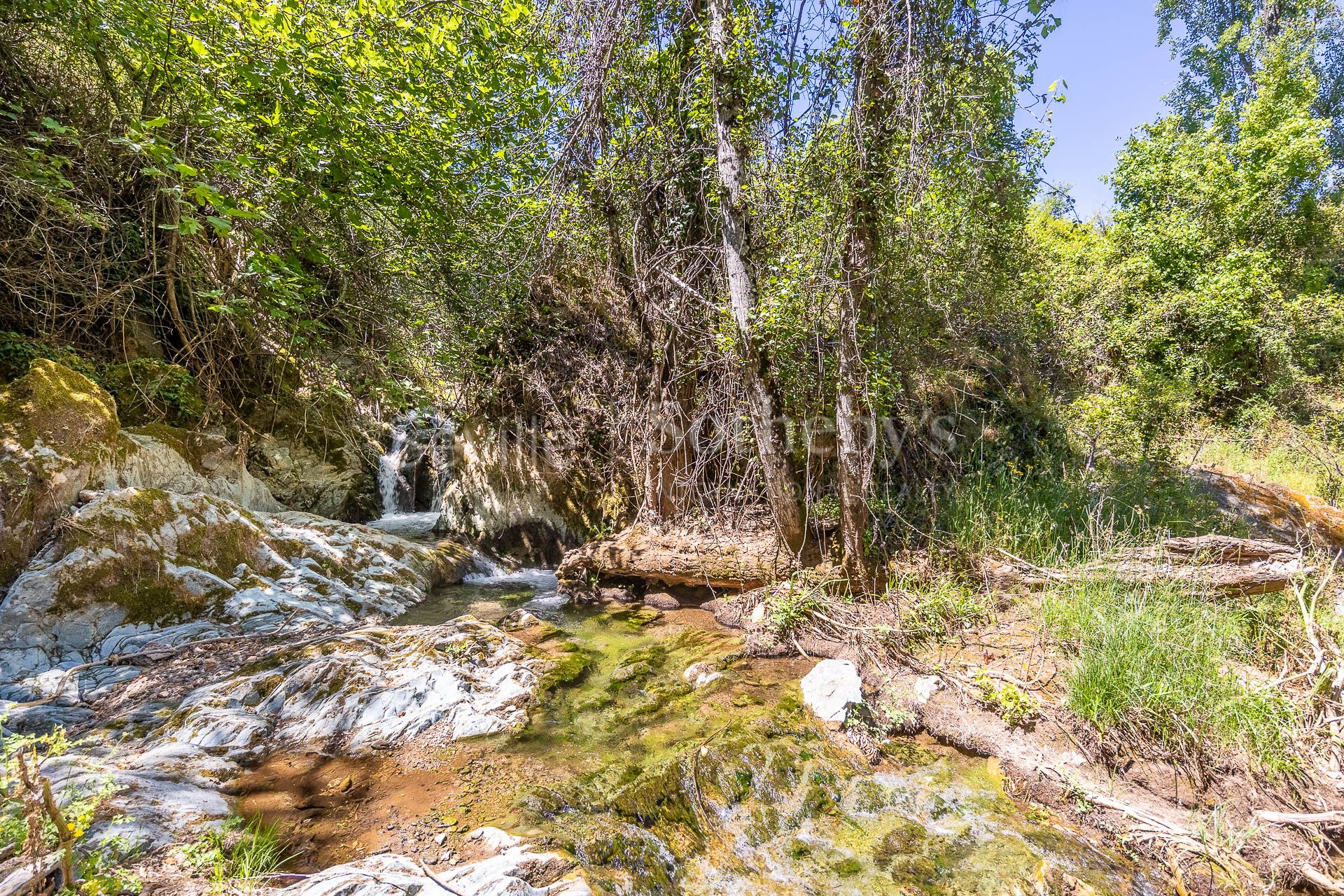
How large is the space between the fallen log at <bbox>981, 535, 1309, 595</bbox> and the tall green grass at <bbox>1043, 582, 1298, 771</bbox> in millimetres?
127

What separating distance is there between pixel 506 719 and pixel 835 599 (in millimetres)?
2852

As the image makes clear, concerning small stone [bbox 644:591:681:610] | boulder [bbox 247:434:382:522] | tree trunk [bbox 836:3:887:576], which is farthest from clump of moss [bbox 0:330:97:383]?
tree trunk [bbox 836:3:887:576]

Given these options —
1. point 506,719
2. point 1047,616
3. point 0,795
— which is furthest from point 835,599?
point 0,795

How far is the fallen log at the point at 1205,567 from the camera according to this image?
3314 millimetres

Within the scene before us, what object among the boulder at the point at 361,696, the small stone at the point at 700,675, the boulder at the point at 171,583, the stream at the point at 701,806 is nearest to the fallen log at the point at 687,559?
the small stone at the point at 700,675

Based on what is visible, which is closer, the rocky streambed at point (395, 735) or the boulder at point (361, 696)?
the rocky streambed at point (395, 735)

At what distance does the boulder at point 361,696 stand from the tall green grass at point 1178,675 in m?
3.60

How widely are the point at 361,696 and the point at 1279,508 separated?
9.28 m

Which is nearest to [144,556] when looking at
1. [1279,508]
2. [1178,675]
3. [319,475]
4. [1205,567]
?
[319,475]

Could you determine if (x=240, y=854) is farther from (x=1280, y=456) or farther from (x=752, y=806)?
(x=1280, y=456)

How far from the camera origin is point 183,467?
518cm

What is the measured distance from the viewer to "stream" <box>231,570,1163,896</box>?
2268mm

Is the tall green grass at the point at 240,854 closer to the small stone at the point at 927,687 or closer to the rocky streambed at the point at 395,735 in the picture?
the rocky streambed at the point at 395,735

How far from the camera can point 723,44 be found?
13.0ft
